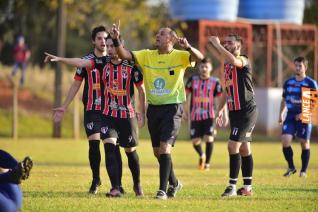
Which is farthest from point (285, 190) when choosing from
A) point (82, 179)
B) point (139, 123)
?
point (82, 179)

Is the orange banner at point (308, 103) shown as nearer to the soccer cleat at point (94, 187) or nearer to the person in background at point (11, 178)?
the soccer cleat at point (94, 187)

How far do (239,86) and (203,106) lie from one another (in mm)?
7375

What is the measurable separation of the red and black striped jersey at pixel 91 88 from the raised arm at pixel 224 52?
2.12 meters

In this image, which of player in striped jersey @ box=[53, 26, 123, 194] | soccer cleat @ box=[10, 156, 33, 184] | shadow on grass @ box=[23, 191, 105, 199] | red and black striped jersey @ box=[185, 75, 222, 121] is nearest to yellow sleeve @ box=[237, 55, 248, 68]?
player in striped jersey @ box=[53, 26, 123, 194]

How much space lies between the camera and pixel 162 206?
11320 millimetres

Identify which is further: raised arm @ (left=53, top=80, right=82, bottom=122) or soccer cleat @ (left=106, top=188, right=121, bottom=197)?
raised arm @ (left=53, top=80, right=82, bottom=122)

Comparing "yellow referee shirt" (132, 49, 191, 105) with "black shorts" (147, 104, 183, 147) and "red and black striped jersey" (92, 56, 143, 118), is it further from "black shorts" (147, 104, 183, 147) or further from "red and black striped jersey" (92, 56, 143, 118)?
"red and black striped jersey" (92, 56, 143, 118)

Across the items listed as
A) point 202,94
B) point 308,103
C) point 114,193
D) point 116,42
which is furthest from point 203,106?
point 116,42

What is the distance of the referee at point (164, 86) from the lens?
12359mm

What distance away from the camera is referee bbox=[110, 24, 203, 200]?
12359 millimetres

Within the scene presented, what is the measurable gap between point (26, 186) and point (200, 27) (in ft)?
89.1

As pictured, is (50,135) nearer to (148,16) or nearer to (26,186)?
(148,16)

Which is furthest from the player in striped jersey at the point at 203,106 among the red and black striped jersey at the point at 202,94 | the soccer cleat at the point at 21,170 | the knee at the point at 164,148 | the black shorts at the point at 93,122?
the soccer cleat at the point at 21,170

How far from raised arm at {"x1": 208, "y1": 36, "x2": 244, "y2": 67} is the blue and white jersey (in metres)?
5.05
